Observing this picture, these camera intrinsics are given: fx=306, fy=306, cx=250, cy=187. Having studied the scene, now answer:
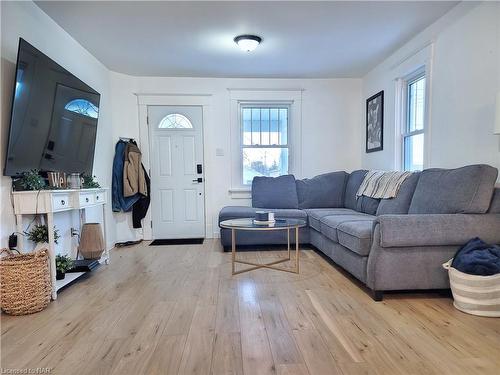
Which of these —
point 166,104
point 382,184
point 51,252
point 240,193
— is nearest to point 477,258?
point 382,184

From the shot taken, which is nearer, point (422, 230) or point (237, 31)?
point (422, 230)

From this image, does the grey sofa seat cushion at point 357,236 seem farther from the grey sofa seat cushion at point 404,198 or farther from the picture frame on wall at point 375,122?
the picture frame on wall at point 375,122

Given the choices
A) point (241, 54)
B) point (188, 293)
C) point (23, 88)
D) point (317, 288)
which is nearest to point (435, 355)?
point (317, 288)

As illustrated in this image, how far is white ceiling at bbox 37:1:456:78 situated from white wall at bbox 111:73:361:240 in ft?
1.13

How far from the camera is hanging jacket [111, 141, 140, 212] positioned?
420cm

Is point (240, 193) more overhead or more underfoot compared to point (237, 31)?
more underfoot

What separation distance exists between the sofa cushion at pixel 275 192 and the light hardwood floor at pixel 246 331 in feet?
5.37

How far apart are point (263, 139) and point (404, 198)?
2410mm

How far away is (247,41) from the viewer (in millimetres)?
3195

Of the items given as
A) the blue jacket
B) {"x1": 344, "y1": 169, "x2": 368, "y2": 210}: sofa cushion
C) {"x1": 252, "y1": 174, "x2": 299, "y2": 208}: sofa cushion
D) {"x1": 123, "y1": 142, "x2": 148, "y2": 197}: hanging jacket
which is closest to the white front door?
{"x1": 123, "y1": 142, "x2": 148, "y2": 197}: hanging jacket

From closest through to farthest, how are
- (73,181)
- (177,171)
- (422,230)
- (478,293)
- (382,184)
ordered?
(478,293)
(422,230)
(73,181)
(382,184)
(177,171)

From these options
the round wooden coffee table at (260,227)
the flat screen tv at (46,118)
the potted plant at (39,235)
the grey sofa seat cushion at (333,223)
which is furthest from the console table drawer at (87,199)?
the grey sofa seat cushion at (333,223)

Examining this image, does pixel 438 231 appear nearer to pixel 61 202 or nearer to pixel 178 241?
pixel 61 202

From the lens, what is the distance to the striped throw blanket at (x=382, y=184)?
10.5 ft
